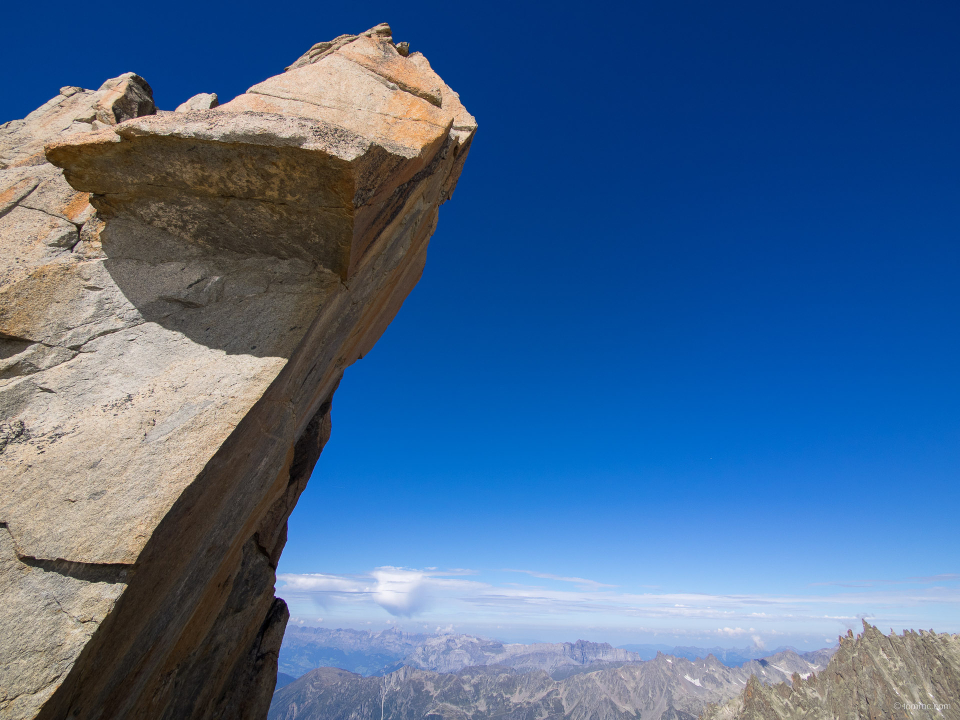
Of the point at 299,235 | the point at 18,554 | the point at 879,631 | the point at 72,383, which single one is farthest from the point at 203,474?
the point at 879,631

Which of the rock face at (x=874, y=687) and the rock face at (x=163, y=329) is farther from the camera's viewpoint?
the rock face at (x=874, y=687)

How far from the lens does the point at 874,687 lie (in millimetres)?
98812

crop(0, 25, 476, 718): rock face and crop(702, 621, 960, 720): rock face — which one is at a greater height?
crop(0, 25, 476, 718): rock face

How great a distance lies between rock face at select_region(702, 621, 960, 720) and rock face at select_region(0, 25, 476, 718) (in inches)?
5395

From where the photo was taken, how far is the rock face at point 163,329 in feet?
19.2

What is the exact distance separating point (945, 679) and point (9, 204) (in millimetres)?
156601

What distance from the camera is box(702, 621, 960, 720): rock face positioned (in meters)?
92.1

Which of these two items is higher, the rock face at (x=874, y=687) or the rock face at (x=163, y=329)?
the rock face at (x=163, y=329)

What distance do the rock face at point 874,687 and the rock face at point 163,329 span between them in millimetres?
137039

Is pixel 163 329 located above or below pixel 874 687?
above

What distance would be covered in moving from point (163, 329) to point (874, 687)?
15241 cm

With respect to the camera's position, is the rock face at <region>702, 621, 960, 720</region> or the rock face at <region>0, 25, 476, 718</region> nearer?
the rock face at <region>0, 25, 476, 718</region>

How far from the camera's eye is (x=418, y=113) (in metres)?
9.62

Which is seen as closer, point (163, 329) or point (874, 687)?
point (163, 329)
